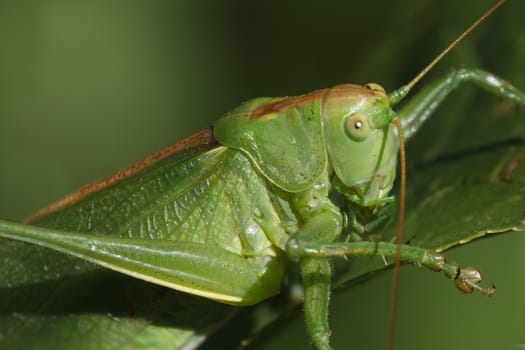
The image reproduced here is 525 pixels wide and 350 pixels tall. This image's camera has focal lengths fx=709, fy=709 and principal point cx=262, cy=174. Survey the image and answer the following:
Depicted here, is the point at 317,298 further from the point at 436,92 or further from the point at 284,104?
the point at 436,92

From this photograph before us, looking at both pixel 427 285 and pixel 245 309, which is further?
pixel 245 309

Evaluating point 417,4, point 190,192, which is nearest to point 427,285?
point 190,192

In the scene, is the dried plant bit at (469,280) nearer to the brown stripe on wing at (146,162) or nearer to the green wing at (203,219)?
the green wing at (203,219)

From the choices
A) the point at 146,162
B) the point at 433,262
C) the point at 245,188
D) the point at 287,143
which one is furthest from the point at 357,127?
the point at 146,162

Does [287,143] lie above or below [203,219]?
above

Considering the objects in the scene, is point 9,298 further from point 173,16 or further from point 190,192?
point 173,16

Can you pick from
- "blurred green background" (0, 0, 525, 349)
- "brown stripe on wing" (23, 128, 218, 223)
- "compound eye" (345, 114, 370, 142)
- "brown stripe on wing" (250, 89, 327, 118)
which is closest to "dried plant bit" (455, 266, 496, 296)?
"compound eye" (345, 114, 370, 142)

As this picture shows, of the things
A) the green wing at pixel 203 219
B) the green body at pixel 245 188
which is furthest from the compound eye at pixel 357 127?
the green wing at pixel 203 219
